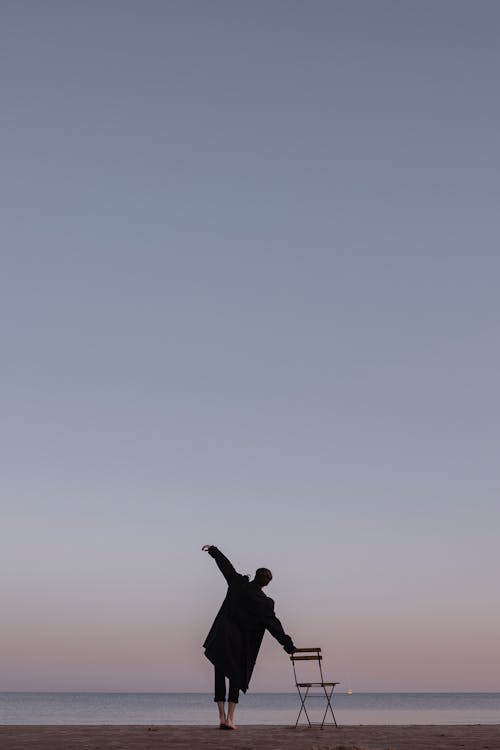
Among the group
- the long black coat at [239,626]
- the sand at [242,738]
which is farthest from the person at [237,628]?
the sand at [242,738]

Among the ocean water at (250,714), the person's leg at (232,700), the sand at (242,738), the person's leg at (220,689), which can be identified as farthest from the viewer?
the ocean water at (250,714)

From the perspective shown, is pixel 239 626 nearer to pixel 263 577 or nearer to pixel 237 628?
pixel 237 628

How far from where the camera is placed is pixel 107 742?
9.41 m

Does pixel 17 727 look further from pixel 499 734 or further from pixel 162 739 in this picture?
pixel 499 734

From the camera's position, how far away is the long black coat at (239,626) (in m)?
12.0

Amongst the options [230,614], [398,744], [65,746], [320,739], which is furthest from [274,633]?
[65,746]

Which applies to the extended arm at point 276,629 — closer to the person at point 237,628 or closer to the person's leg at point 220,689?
the person at point 237,628

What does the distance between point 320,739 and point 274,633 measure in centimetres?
197

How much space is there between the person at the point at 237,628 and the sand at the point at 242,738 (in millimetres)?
662

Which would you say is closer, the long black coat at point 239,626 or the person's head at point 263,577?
the long black coat at point 239,626

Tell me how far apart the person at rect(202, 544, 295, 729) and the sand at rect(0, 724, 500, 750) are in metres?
0.66

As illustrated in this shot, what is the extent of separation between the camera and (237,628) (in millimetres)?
12180

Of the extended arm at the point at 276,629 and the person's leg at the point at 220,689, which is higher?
the extended arm at the point at 276,629

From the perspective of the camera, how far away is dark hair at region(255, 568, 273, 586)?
12133mm
